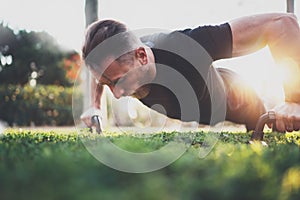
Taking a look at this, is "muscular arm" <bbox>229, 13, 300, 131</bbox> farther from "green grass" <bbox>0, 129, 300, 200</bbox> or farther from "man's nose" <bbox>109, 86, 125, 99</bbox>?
"green grass" <bbox>0, 129, 300, 200</bbox>

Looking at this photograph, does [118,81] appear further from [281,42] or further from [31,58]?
[31,58]

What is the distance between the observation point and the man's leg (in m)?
4.04

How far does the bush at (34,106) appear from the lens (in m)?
15.1

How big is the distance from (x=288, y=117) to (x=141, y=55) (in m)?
1.06

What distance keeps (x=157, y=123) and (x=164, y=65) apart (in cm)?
829

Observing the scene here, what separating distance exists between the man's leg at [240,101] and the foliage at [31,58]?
1803 cm

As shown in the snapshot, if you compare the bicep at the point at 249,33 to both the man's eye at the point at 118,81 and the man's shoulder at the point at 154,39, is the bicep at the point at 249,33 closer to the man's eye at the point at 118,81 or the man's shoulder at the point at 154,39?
the man's shoulder at the point at 154,39

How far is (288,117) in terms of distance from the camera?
2396mm

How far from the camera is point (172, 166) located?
3.20ft

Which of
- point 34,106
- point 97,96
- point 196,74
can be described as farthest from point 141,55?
point 34,106

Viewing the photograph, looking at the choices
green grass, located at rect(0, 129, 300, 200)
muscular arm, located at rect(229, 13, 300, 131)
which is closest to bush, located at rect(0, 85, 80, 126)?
muscular arm, located at rect(229, 13, 300, 131)

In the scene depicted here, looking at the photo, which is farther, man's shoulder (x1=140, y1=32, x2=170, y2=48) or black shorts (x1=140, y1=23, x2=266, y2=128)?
man's shoulder (x1=140, y1=32, x2=170, y2=48)

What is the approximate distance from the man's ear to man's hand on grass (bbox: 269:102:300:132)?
3.16 feet

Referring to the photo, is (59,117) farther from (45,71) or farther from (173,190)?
(173,190)
